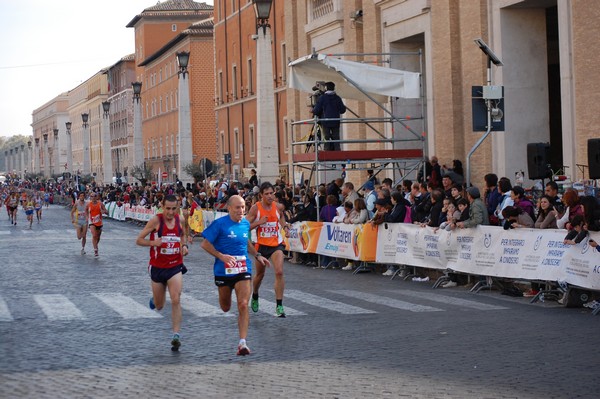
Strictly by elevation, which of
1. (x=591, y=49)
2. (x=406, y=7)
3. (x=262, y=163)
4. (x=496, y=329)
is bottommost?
(x=496, y=329)

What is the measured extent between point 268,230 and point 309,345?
4.07m

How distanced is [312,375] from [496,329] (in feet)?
12.8

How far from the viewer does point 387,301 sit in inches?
711

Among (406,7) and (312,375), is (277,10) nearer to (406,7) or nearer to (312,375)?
(406,7)

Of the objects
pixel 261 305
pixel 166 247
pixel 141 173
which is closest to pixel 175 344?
pixel 166 247

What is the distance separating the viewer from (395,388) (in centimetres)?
1010

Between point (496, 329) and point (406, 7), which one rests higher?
point (406, 7)

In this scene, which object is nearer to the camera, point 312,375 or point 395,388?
point 395,388

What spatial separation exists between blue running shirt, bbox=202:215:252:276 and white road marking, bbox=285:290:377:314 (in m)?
3.63

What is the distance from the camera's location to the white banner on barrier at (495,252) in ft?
54.7

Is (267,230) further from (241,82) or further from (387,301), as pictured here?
(241,82)

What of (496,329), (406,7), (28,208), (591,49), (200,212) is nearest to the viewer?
(496,329)

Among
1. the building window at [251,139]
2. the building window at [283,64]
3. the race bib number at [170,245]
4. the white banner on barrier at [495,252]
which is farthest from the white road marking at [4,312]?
the building window at [251,139]

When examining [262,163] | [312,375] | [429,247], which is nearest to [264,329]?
[312,375]
